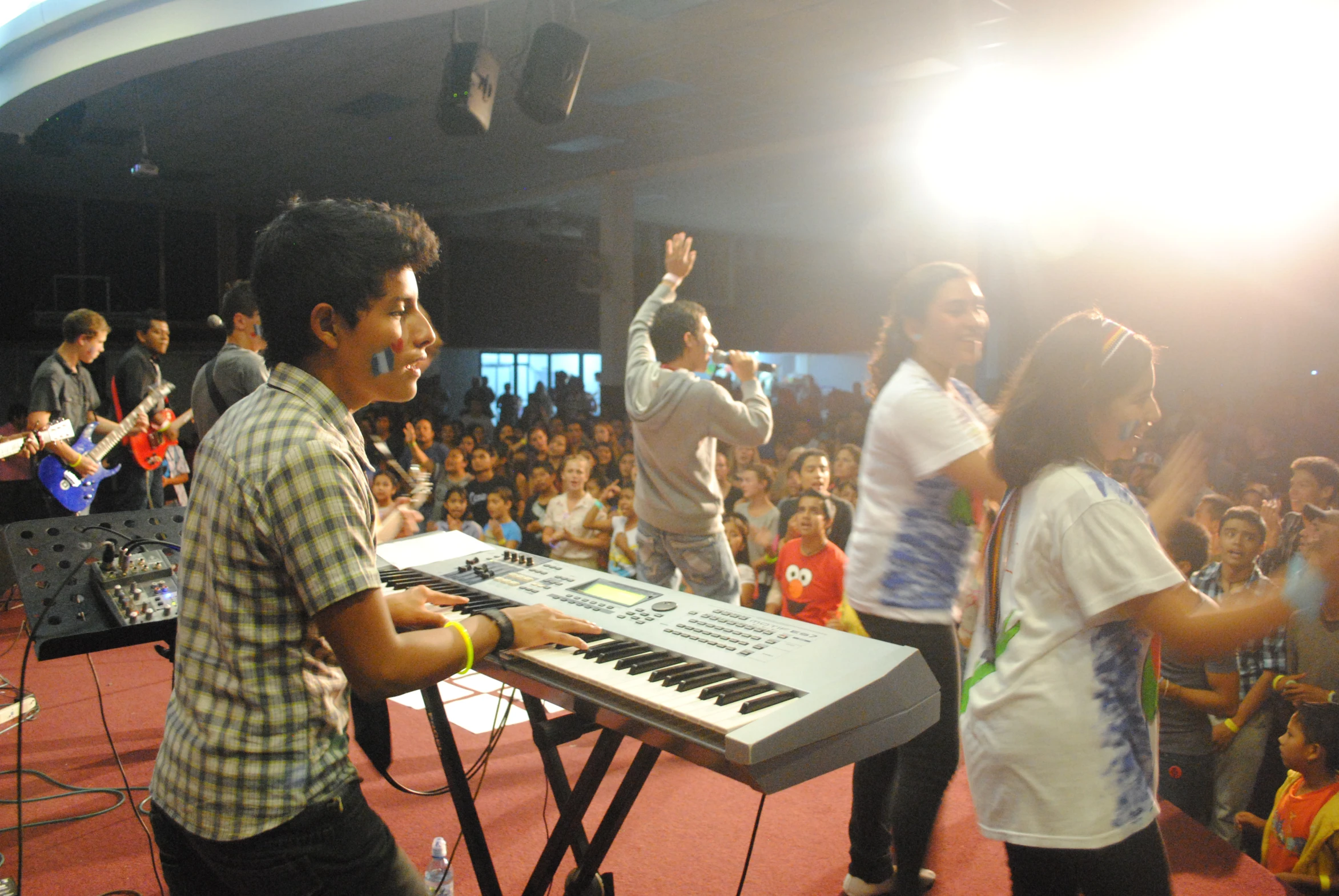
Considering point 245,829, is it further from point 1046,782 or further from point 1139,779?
point 1139,779

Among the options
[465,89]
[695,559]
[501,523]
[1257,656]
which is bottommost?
[501,523]

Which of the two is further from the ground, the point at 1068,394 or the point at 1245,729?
the point at 1068,394

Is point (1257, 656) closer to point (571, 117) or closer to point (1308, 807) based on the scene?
point (1308, 807)

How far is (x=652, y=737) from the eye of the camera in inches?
48.1

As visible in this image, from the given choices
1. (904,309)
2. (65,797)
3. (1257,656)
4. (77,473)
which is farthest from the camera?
(77,473)

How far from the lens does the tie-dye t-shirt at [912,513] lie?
1.85 meters

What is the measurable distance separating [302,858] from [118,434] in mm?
4908

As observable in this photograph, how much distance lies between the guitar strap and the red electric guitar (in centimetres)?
282

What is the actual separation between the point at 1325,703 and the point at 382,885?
258 cm

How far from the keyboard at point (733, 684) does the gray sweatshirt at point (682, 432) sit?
3.62 feet

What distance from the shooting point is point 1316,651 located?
2689mm

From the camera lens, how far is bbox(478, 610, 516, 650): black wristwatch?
1206 mm

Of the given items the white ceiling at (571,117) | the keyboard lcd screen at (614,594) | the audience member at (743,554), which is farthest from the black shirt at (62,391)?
the keyboard lcd screen at (614,594)

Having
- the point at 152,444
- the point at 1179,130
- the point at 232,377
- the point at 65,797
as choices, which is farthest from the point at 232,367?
the point at 1179,130
